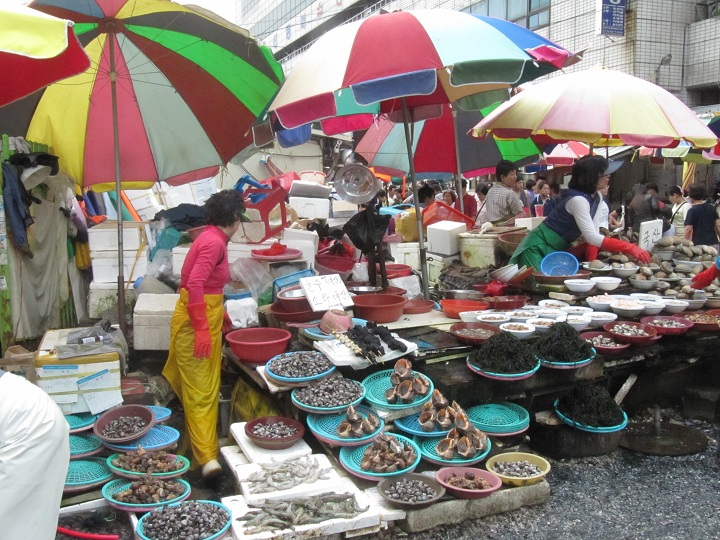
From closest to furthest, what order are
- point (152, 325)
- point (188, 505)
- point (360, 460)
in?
1. point (188, 505)
2. point (360, 460)
3. point (152, 325)

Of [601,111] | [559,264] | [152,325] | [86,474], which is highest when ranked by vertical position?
[601,111]

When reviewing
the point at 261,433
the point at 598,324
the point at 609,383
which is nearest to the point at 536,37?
the point at 598,324

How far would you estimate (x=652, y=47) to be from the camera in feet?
48.5

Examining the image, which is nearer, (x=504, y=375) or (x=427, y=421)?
(x=427, y=421)

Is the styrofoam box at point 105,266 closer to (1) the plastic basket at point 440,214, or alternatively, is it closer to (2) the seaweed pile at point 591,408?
(1) the plastic basket at point 440,214

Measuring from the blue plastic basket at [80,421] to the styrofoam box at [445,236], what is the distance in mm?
4795

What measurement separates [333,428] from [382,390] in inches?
21.2

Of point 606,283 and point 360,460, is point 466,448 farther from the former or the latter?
point 606,283

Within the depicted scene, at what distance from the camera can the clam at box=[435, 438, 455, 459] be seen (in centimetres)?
405

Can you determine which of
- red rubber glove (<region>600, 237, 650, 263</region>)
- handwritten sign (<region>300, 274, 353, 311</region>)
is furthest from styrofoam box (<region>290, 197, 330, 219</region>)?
red rubber glove (<region>600, 237, 650, 263</region>)

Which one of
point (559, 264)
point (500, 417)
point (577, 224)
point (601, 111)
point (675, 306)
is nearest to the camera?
point (500, 417)

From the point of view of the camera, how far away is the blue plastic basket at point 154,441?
4.25 meters

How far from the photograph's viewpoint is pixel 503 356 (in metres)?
4.55

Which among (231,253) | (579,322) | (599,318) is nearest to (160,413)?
(231,253)
